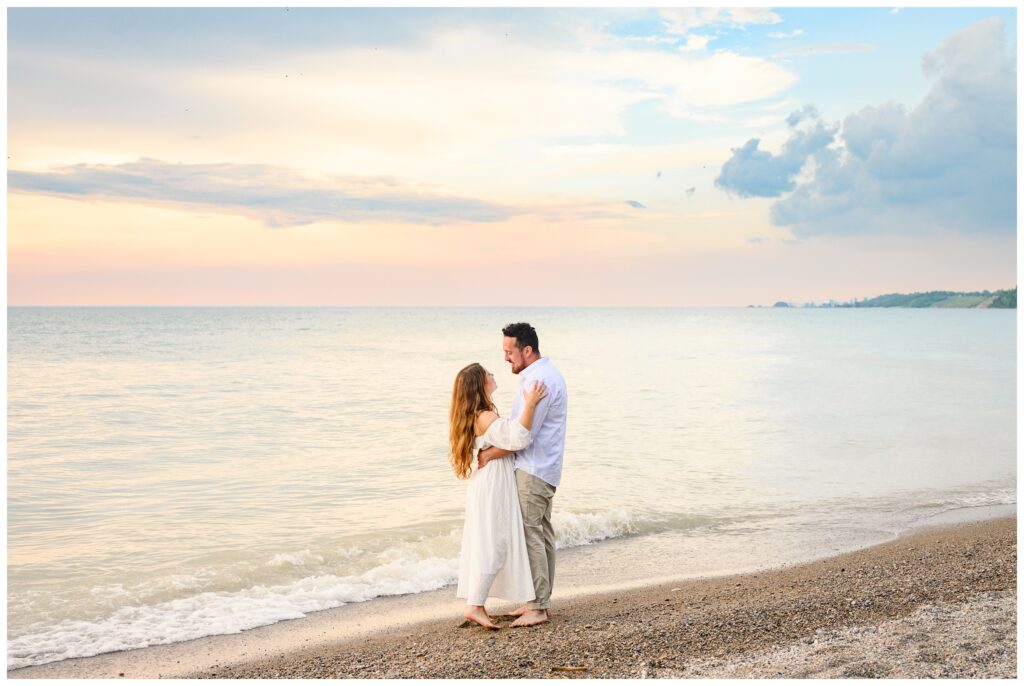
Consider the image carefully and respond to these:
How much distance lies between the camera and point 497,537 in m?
5.90

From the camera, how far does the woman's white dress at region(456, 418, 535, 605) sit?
5902 mm

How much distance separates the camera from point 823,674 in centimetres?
488

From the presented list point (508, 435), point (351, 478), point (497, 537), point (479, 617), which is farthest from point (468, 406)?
point (351, 478)

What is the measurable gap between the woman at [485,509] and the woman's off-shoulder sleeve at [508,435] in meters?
0.01

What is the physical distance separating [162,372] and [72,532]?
2678 centimetres

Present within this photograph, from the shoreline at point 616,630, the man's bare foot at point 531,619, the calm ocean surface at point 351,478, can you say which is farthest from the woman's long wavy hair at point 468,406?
the calm ocean surface at point 351,478

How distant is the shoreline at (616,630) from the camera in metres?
5.38

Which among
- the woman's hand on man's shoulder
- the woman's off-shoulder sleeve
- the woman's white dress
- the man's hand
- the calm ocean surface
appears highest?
the woman's hand on man's shoulder

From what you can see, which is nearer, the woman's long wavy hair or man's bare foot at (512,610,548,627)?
the woman's long wavy hair

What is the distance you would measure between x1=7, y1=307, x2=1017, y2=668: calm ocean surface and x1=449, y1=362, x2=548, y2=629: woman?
2.27 meters

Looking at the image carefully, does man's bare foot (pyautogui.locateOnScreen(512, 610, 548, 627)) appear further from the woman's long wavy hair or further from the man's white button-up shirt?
the woman's long wavy hair

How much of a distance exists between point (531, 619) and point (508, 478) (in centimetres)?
104

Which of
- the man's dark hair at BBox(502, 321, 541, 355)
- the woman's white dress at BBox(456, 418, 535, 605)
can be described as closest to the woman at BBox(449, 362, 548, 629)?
the woman's white dress at BBox(456, 418, 535, 605)

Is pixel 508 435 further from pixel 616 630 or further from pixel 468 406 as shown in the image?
pixel 616 630
